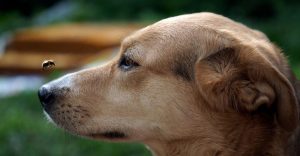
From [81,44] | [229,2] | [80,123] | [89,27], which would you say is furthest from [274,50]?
[229,2]

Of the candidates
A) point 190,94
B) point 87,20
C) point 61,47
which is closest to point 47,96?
point 190,94

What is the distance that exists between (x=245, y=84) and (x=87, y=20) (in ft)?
30.0

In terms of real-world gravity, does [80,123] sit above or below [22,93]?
above

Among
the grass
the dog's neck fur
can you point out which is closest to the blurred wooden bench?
the grass

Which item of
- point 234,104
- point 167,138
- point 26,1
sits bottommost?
point 26,1

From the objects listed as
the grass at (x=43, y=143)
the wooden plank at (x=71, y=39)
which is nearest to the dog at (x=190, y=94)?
the grass at (x=43, y=143)

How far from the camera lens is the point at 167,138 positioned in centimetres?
437

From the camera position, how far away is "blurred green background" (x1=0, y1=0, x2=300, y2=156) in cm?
713

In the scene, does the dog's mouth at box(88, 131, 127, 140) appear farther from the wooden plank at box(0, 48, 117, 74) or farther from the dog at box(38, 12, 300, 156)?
the wooden plank at box(0, 48, 117, 74)

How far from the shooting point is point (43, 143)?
23.8ft

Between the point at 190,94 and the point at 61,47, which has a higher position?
the point at 190,94

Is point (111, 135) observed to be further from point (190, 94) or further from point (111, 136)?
point (190, 94)

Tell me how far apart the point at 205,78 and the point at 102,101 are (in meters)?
0.63

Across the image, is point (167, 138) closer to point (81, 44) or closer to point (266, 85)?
point (266, 85)
